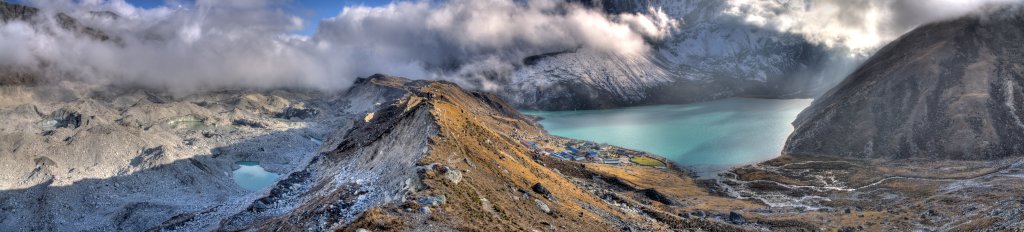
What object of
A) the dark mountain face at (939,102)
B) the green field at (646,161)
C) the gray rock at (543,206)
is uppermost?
the dark mountain face at (939,102)

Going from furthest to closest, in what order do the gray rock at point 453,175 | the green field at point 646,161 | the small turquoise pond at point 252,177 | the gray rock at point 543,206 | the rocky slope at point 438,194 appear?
1. the green field at point 646,161
2. the small turquoise pond at point 252,177
3. the gray rock at point 543,206
4. the gray rock at point 453,175
5. the rocky slope at point 438,194

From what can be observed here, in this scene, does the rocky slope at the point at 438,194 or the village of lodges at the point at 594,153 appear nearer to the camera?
the rocky slope at the point at 438,194

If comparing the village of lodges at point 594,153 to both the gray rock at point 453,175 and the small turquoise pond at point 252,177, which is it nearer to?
the small turquoise pond at point 252,177

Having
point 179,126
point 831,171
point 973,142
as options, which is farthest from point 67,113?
point 973,142

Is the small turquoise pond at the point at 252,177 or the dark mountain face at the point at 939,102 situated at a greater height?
the dark mountain face at the point at 939,102

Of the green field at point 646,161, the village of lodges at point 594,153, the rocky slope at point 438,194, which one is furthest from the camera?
the village of lodges at point 594,153

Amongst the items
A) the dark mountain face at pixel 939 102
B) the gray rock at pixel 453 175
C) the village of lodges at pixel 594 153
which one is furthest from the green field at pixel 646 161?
the gray rock at pixel 453 175

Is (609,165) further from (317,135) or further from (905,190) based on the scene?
(317,135)

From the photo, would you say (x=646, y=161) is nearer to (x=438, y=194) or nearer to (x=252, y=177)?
(x=252, y=177)
